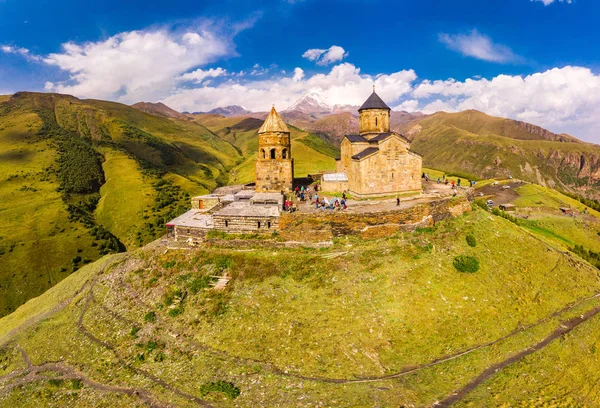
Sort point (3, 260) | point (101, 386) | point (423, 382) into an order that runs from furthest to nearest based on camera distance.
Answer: point (3, 260), point (101, 386), point (423, 382)

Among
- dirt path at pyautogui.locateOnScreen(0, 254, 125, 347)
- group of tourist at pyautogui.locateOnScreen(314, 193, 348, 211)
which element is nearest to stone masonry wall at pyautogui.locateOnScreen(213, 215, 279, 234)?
group of tourist at pyautogui.locateOnScreen(314, 193, 348, 211)

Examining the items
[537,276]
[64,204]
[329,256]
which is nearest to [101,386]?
[329,256]

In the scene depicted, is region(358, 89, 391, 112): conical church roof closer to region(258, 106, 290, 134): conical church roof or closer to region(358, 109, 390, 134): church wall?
region(358, 109, 390, 134): church wall

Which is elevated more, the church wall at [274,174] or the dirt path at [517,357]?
the church wall at [274,174]

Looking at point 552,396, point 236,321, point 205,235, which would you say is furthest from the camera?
point 205,235

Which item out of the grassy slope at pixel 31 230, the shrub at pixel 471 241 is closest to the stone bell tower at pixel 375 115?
the shrub at pixel 471 241

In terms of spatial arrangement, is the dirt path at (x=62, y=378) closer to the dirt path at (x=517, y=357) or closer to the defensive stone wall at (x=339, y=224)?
the dirt path at (x=517, y=357)

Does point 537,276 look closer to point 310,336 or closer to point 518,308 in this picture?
point 518,308
